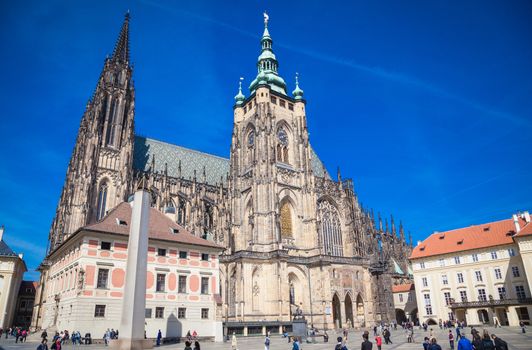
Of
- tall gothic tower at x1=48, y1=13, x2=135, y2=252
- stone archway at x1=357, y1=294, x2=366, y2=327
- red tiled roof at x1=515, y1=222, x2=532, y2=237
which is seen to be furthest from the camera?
stone archway at x1=357, y1=294, x2=366, y2=327

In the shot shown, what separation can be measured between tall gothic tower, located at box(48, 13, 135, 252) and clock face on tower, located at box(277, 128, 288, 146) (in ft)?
66.2

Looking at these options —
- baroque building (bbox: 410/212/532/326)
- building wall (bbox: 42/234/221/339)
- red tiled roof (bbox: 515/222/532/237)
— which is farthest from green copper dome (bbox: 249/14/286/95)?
red tiled roof (bbox: 515/222/532/237)

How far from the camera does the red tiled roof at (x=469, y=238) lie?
4526 cm

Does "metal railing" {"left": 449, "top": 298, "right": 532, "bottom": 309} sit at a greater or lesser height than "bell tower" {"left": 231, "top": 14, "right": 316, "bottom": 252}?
lesser

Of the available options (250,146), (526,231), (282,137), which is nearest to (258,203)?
(250,146)

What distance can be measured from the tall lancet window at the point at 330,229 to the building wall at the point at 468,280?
10424 millimetres

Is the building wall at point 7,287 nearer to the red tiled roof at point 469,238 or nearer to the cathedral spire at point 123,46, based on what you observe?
the cathedral spire at point 123,46

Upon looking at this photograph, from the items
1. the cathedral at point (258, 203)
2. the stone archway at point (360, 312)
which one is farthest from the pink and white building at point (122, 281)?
the stone archway at point (360, 312)

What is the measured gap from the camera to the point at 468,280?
46.1m

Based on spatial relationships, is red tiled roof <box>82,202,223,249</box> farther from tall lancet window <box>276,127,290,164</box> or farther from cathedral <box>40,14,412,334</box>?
tall lancet window <box>276,127,290,164</box>

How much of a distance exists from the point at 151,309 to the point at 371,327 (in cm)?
3127

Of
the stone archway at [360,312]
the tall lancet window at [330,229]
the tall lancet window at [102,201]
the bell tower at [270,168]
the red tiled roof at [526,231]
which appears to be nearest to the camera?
the red tiled roof at [526,231]

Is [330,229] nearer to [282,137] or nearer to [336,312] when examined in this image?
[336,312]

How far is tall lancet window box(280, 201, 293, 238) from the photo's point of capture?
51.5 metres
